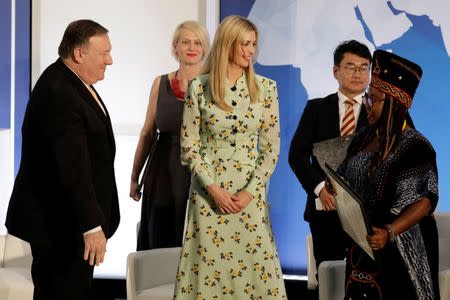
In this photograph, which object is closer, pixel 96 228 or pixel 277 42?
pixel 96 228

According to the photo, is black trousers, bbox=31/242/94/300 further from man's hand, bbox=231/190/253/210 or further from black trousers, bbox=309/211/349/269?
black trousers, bbox=309/211/349/269

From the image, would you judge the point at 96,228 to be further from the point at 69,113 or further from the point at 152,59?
the point at 152,59

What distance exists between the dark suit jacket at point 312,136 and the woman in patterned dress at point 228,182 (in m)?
0.92

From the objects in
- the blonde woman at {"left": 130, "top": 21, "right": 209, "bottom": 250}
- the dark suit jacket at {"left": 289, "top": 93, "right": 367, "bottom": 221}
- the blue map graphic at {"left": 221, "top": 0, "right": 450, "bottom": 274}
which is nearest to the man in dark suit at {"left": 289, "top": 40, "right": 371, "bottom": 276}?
the dark suit jacket at {"left": 289, "top": 93, "right": 367, "bottom": 221}

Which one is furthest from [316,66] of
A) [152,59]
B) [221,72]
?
[221,72]

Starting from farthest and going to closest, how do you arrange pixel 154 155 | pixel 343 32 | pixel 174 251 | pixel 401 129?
pixel 343 32 → pixel 154 155 → pixel 174 251 → pixel 401 129

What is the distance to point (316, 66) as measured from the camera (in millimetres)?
6785

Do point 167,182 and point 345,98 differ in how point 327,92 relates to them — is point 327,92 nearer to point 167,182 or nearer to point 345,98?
point 345,98

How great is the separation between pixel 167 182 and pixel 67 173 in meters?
2.04

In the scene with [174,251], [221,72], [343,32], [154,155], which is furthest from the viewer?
[343,32]

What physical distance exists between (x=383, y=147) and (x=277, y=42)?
343 cm

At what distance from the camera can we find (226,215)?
4.30m

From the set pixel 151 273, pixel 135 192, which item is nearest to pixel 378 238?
pixel 151 273

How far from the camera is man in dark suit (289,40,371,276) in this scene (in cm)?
525
